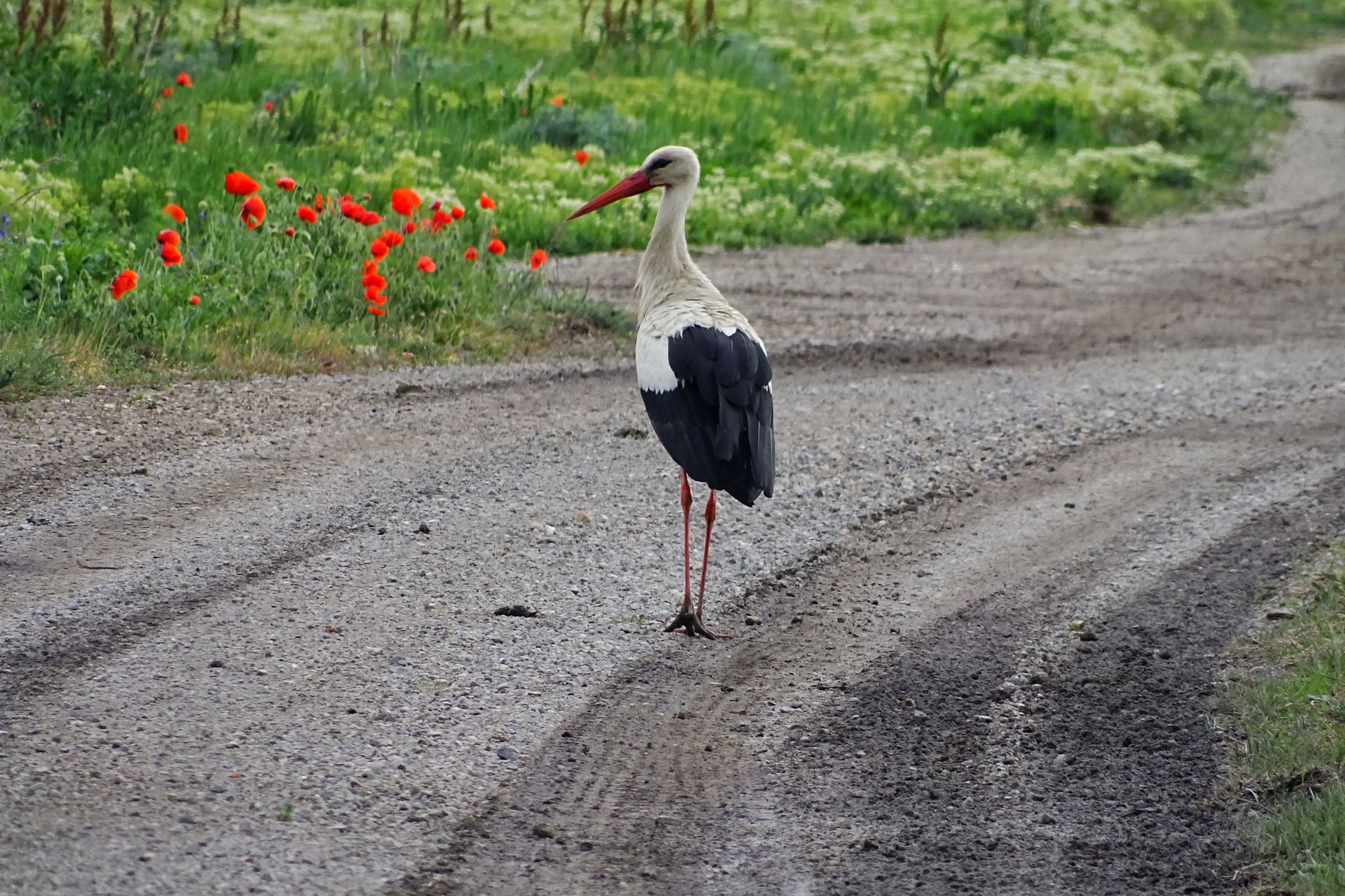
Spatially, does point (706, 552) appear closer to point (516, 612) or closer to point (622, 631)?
point (622, 631)

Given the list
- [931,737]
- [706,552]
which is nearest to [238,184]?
[706,552]

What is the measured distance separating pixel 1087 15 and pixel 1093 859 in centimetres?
2625

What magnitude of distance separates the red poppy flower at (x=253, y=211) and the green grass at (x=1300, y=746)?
19.5 feet

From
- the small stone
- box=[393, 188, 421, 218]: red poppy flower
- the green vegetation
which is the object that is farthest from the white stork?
the green vegetation

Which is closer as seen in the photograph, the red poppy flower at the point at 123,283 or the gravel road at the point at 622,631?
the gravel road at the point at 622,631

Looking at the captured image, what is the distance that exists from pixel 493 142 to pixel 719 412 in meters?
9.42

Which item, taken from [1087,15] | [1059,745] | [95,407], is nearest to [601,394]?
[95,407]

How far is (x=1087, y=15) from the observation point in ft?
92.0

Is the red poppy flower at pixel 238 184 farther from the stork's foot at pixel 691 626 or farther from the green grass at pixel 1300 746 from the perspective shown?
the green grass at pixel 1300 746

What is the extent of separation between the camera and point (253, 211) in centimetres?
886

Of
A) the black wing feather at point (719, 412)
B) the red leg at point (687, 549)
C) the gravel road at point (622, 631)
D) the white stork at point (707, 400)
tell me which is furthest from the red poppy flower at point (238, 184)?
the black wing feather at point (719, 412)

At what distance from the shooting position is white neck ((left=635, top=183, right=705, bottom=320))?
6.99 meters

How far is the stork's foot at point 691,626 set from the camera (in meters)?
5.93

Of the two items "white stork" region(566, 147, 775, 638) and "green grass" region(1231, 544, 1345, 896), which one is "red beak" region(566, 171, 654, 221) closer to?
"white stork" region(566, 147, 775, 638)
